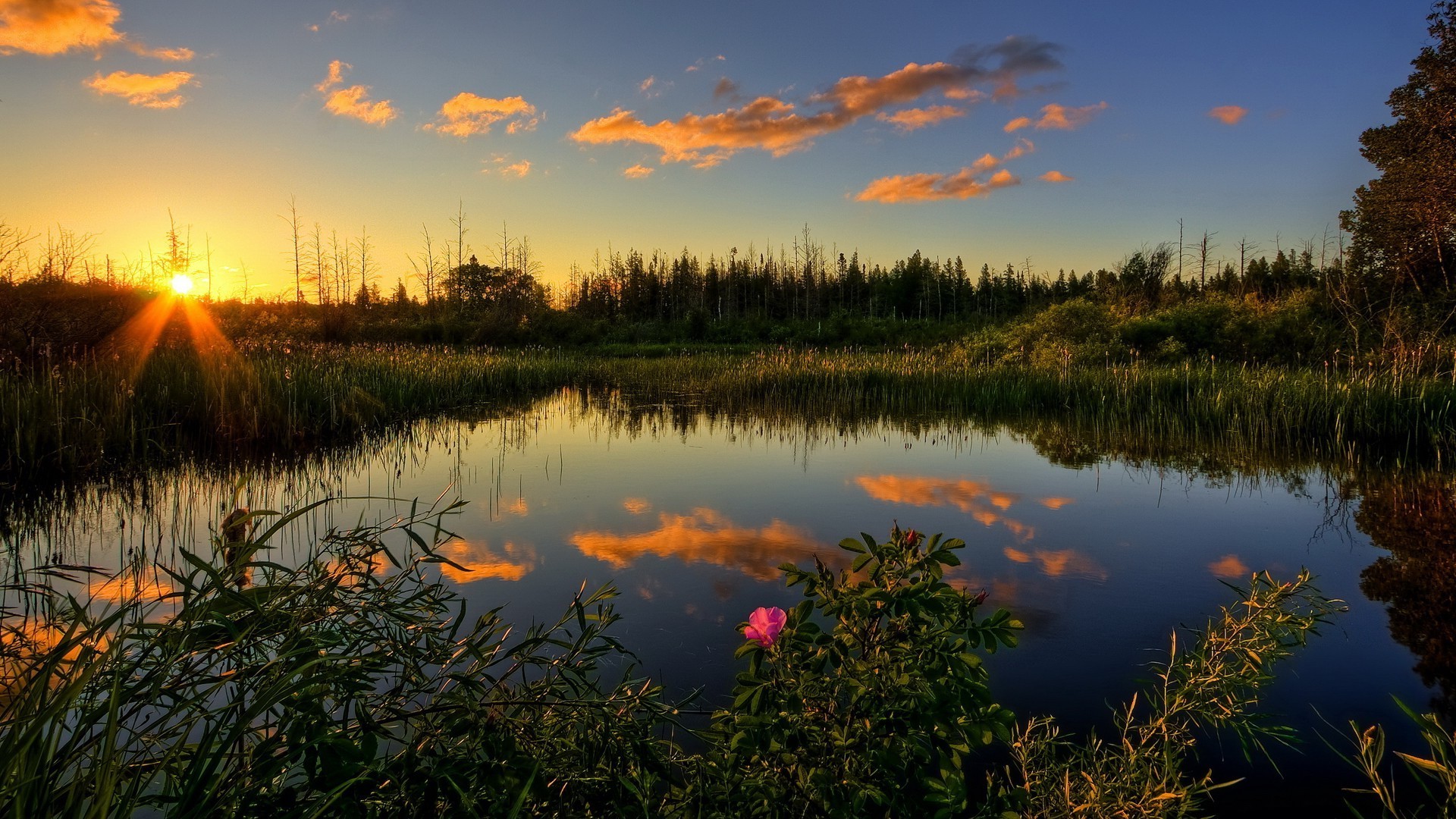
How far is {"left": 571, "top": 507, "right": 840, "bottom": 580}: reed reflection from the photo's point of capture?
4.77 metres

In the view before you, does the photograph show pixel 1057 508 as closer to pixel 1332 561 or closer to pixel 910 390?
pixel 1332 561

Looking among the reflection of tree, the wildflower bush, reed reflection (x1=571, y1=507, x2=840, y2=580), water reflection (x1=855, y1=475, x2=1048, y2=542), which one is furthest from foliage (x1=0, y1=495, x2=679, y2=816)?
water reflection (x1=855, y1=475, x2=1048, y2=542)

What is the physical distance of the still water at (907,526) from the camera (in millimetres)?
3385

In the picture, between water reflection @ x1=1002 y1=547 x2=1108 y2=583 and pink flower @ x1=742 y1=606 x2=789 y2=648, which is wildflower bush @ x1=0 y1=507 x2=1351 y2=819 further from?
water reflection @ x1=1002 y1=547 x2=1108 y2=583

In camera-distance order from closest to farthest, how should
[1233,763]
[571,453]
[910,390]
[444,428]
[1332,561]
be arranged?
[1233,763]
[1332,561]
[571,453]
[444,428]
[910,390]

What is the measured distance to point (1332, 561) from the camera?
4.98m

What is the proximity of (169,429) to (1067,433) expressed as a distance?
468 inches

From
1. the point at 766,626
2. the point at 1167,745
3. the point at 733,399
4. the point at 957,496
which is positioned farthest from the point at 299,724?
the point at 733,399

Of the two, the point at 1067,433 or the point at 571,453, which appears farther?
the point at 1067,433

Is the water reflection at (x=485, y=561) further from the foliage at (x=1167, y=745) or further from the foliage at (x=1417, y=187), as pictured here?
the foliage at (x=1417, y=187)

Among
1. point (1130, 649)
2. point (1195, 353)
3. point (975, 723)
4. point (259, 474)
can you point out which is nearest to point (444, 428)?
point (259, 474)

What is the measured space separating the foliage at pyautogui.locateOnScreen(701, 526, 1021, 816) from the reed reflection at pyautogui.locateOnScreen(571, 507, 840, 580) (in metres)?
2.62

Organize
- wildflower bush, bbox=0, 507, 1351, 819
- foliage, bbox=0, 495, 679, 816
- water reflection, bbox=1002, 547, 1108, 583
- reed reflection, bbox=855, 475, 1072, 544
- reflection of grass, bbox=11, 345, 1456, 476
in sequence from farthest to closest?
reflection of grass, bbox=11, 345, 1456, 476, reed reflection, bbox=855, 475, 1072, 544, water reflection, bbox=1002, 547, 1108, 583, wildflower bush, bbox=0, 507, 1351, 819, foliage, bbox=0, 495, 679, 816

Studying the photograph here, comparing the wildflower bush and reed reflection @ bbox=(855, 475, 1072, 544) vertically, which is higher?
the wildflower bush
